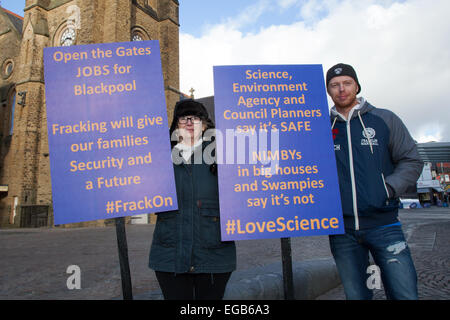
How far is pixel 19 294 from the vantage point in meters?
3.60

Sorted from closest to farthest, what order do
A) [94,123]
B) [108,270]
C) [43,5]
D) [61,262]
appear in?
[94,123], [108,270], [61,262], [43,5]

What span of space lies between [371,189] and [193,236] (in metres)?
1.13

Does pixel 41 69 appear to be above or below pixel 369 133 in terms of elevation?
above

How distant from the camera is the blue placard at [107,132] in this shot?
6.24 ft

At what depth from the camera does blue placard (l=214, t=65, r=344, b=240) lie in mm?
1883

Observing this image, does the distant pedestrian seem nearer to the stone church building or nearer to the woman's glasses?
the woman's glasses

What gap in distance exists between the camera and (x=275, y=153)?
1.99 meters

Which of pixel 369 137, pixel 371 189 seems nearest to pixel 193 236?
pixel 371 189

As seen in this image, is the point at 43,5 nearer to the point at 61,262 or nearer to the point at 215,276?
the point at 61,262

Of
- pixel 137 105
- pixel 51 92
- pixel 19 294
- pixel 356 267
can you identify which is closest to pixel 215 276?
pixel 356 267

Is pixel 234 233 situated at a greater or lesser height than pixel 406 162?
lesser

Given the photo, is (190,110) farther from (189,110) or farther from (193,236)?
(193,236)

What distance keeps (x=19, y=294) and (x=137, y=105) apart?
315cm

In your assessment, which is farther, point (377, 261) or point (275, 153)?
point (275, 153)
